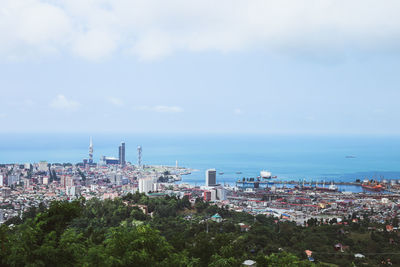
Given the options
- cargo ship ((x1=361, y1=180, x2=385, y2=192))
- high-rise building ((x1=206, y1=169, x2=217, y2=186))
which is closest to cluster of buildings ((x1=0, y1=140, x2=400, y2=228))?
high-rise building ((x1=206, y1=169, x2=217, y2=186))

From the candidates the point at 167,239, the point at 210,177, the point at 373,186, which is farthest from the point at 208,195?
the point at 373,186

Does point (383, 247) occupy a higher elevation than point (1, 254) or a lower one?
lower

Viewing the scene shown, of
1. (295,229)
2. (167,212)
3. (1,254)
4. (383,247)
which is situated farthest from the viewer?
(167,212)

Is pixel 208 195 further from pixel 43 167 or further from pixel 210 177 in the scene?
pixel 43 167

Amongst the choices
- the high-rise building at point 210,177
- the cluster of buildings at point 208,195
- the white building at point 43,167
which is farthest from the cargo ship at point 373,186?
the white building at point 43,167

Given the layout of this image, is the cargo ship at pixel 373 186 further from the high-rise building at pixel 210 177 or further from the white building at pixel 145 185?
the white building at pixel 145 185

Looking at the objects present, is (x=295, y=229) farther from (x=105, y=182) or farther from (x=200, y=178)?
(x=200, y=178)

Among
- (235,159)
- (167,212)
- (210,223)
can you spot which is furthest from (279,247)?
(235,159)

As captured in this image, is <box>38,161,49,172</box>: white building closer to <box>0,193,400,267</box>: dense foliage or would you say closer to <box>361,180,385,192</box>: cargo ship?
<box>0,193,400,267</box>: dense foliage
